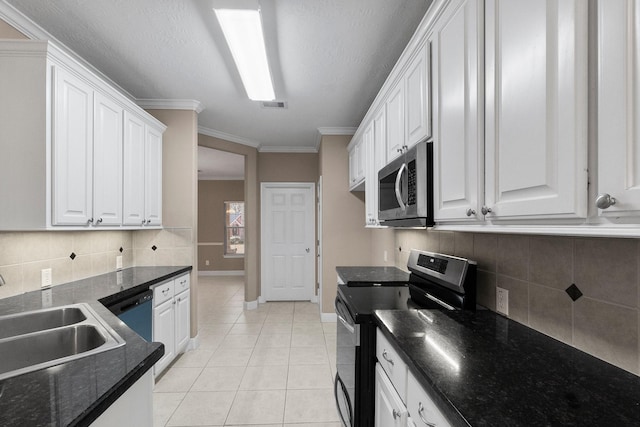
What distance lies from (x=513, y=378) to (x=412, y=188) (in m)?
0.96

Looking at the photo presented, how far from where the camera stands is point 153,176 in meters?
2.87

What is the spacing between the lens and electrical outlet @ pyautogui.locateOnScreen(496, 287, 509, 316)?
4.49 feet

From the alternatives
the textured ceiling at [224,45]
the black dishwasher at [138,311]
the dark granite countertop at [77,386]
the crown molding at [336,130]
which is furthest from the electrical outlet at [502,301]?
the crown molding at [336,130]

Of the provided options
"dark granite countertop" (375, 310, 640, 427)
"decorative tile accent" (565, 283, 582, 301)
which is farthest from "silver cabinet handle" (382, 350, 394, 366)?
"decorative tile accent" (565, 283, 582, 301)

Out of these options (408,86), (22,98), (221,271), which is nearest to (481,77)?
(408,86)

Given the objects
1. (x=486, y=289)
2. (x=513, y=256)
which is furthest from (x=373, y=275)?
(x=513, y=256)

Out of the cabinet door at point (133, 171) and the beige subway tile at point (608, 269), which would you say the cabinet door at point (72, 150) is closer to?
the cabinet door at point (133, 171)

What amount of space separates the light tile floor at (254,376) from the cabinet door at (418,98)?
6.43ft

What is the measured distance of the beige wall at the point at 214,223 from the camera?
759cm

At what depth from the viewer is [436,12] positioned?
1366mm

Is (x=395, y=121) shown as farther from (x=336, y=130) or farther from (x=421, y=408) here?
(x=336, y=130)

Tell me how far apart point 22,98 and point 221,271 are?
21.0 feet

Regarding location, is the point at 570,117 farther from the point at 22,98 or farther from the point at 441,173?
the point at 22,98

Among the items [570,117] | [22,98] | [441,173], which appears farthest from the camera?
[22,98]
